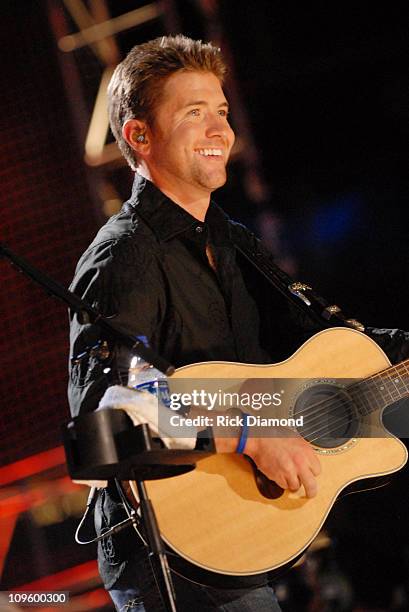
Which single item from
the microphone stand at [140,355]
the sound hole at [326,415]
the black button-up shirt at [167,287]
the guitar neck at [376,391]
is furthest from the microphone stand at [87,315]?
the guitar neck at [376,391]

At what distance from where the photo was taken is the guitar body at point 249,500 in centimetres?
207

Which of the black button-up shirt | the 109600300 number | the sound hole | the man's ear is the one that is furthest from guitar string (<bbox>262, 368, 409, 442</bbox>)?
the 109600300 number

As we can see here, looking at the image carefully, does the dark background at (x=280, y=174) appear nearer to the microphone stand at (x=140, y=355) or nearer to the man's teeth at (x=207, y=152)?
the man's teeth at (x=207, y=152)

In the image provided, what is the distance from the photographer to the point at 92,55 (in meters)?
4.47

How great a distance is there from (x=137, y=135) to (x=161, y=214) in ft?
1.28

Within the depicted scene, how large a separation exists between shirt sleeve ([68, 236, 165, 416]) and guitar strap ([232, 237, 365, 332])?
0.53m

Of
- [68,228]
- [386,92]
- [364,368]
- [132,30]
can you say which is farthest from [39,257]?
[364,368]

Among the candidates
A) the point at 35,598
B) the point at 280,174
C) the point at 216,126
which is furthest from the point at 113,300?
the point at 35,598

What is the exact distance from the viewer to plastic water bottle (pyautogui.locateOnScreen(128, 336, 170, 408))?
193 centimetres

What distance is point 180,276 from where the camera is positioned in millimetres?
2520

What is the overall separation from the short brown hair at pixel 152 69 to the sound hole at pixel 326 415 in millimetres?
1138

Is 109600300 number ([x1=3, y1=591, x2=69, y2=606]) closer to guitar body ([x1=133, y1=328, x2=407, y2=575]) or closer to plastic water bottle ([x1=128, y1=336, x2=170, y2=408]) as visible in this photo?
guitar body ([x1=133, y1=328, x2=407, y2=575])

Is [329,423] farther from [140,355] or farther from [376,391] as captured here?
[140,355]

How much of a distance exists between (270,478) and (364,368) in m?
0.58
